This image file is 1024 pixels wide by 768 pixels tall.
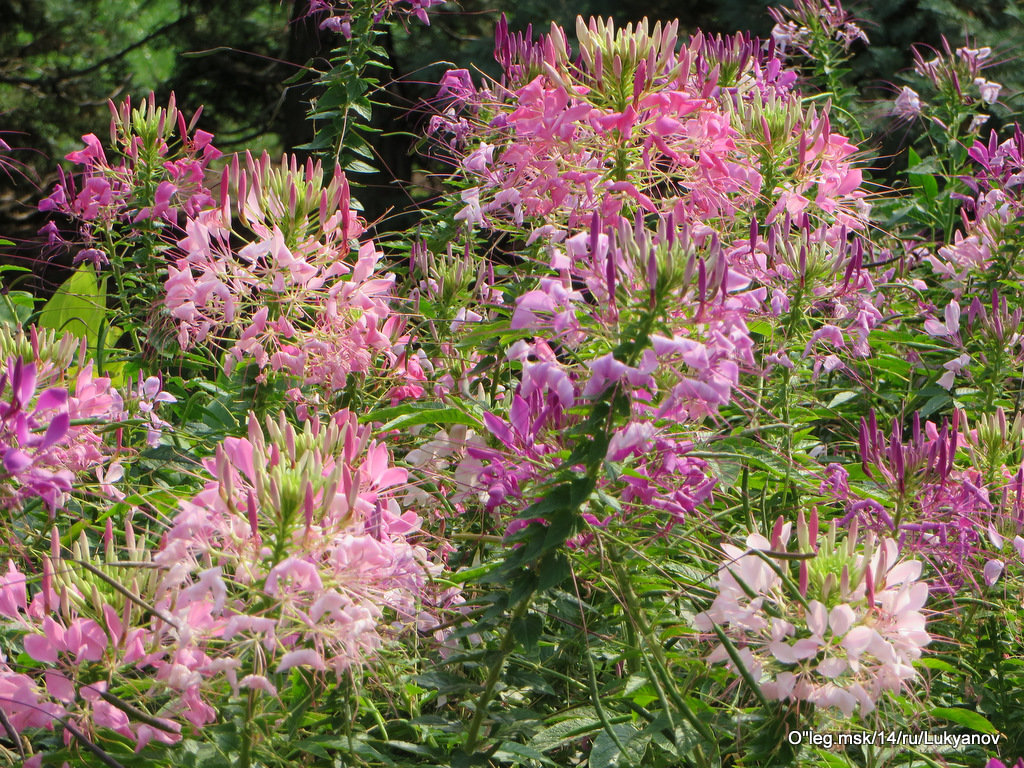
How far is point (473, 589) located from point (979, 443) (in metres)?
1.03

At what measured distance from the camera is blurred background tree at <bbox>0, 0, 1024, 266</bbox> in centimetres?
549

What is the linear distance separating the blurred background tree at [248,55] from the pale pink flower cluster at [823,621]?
162 inches

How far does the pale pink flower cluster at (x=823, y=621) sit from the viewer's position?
51.1 inches

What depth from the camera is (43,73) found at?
710 cm

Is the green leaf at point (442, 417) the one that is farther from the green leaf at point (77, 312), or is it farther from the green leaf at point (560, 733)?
the green leaf at point (77, 312)

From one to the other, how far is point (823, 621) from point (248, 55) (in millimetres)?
5809

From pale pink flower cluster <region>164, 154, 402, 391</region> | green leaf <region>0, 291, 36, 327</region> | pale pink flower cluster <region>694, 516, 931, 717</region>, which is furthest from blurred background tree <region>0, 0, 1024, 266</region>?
pale pink flower cluster <region>694, 516, 931, 717</region>

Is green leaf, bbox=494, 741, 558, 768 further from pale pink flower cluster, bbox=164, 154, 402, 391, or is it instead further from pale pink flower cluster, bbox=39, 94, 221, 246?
pale pink flower cluster, bbox=39, 94, 221, 246

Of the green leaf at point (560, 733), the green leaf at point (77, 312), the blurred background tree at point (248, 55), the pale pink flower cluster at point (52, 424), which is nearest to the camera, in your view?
the pale pink flower cluster at point (52, 424)

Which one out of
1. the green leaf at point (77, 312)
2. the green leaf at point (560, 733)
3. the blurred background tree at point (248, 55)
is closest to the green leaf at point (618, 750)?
the green leaf at point (560, 733)

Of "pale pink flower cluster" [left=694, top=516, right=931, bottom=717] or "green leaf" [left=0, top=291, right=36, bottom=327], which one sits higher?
"pale pink flower cluster" [left=694, top=516, right=931, bottom=717]

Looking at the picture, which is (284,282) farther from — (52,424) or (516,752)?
(516,752)

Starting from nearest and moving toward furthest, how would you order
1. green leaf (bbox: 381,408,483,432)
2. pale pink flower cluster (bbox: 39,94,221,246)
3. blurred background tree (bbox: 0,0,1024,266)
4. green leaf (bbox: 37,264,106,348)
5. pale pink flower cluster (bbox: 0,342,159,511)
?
pale pink flower cluster (bbox: 0,342,159,511) → green leaf (bbox: 381,408,483,432) → pale pink flower cluster (bbox: 39,94,221,246) → green leaf (bbox: 37,264,106,348) → blurred background tree (bbox: 0,0,1024,266)

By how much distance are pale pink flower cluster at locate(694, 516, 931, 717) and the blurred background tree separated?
4.12 meters
